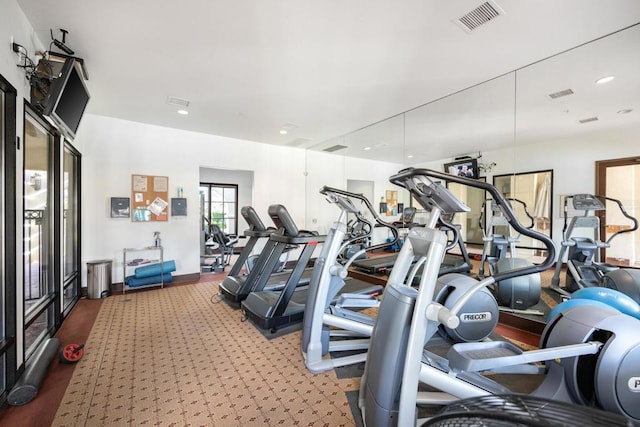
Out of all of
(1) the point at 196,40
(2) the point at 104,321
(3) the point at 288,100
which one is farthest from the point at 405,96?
(2) the point at 104,321

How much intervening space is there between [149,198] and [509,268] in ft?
18.6

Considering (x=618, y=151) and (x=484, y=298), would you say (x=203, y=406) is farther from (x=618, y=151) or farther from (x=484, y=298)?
(x=618, y=151)

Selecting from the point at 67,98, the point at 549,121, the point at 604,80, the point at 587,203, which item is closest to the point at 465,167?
the point at 549,121

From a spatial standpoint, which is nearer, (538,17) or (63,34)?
(538,17)

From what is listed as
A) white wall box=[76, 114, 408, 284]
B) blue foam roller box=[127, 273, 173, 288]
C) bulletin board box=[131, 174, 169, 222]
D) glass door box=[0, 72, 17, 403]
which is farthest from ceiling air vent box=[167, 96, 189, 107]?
blue foam roller box=[127, 273, 173, 288]

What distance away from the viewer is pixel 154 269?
4.85 metres

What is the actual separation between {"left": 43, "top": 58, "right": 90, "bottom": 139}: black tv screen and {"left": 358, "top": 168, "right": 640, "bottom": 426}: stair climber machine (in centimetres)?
276

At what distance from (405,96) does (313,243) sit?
Answer: 2418 mm

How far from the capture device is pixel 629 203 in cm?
303

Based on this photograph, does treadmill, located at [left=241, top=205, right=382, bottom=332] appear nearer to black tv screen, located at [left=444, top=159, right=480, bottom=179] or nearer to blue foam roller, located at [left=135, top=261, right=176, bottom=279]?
blue foam roller, located at [left=135, top=261, right=176, bottom=279]

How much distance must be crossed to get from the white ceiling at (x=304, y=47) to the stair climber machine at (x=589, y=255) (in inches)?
56.8

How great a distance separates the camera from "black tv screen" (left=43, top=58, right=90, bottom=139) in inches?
91.1

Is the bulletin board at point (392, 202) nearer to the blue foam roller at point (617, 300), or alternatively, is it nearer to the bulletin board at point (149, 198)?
the blue foam roller at point (617, 300)

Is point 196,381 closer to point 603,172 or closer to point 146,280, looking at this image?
point 146,280
